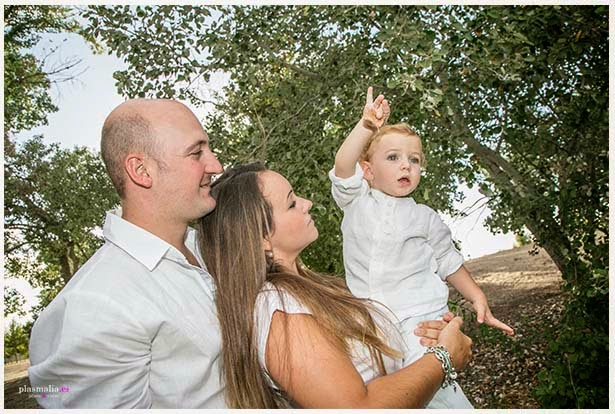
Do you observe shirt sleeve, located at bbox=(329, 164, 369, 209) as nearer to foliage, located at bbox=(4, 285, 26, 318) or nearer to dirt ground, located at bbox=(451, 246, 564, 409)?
dirt ground, located at bbox=(451, 246, 564, 409)

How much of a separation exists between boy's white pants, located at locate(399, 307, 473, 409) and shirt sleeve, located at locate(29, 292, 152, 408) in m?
0.63

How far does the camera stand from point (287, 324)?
1.26m

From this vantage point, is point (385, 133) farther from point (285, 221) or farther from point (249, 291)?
point (249, 291)

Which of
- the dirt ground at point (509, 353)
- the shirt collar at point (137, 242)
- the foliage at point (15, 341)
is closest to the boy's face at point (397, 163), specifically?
the shirt collar at point (137, 242)

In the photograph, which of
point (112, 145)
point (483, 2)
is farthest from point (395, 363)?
point (483, 2)

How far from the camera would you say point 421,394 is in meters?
1.29

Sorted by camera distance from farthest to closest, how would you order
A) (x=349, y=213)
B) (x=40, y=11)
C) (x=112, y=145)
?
(x=40, y=11) < (x=349, y=213) < (x=112, y=145)

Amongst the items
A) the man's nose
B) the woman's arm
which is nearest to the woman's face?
the man's nose

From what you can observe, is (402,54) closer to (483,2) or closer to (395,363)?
(483,2)

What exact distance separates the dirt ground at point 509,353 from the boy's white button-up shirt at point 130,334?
1869mm

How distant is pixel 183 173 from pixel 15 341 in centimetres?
307

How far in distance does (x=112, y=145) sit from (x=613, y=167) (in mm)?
2016

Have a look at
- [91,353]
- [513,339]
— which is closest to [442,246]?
[91,353]

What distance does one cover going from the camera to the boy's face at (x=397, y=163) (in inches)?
65.1
